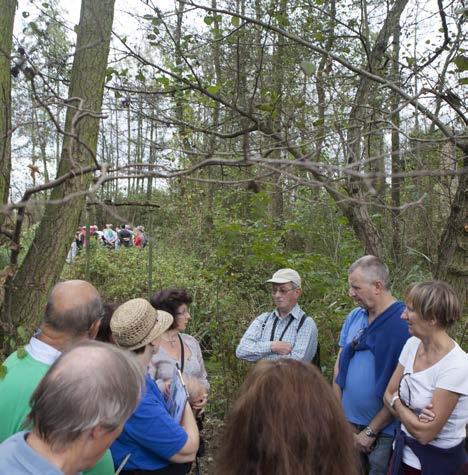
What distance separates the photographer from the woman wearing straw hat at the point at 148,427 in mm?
2072

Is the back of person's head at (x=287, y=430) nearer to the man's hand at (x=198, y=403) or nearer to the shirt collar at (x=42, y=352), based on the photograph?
the shirt collar at (x=42, y=352)

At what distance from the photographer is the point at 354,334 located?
300 cm

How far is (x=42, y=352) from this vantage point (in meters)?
2.02

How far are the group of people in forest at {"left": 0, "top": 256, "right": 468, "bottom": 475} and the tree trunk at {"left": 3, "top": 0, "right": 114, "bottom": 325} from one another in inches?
32.4

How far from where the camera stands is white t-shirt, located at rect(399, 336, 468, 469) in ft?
7.24

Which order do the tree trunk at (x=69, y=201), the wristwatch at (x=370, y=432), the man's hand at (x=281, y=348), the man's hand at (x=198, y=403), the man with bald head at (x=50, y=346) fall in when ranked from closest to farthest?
the man with bald head at (x=50, y=346), the wristwatch at (x=370, y=432), the man's hand at (x=198, y=403), the man's hand at (x=281, y=348), the tree trunk at (x=69, y=201)

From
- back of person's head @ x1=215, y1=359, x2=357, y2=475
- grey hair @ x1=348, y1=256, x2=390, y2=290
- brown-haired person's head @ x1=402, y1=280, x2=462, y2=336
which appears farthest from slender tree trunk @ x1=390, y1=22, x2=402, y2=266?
back of person's head @ x1=215, y1=359, x2=357, y2=475

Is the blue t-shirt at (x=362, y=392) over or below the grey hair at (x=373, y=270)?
below

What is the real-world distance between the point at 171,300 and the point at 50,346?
1.21m

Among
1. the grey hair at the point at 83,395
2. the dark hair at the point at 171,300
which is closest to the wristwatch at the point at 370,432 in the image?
the dark hair at the point at 171,300

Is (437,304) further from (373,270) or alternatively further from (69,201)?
(69,201)

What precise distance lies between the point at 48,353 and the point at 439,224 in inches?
206

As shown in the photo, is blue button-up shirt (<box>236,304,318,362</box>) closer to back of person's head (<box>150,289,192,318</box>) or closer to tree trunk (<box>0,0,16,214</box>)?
back of person's head (<box>150,289,192,318</box>)

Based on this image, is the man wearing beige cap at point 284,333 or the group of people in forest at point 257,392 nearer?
the group of people in forest at point 257,392
